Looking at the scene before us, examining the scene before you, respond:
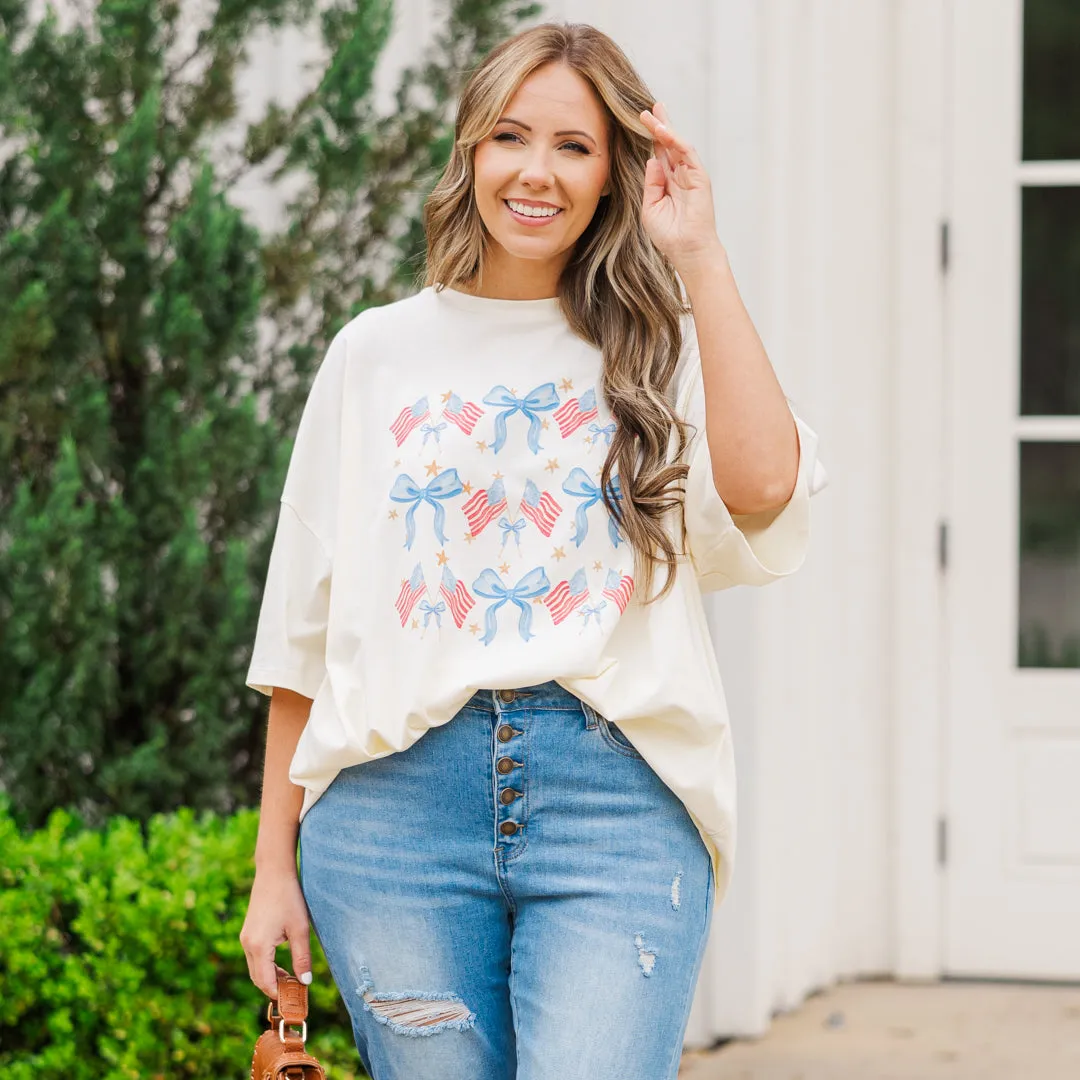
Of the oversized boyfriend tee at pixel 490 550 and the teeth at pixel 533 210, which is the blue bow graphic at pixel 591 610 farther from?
the teeth at pixel 533 210

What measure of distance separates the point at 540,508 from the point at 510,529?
39mm

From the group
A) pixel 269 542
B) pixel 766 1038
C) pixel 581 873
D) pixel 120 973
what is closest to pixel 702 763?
pixel 581 873

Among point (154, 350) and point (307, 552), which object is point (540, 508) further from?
point (154, 350)

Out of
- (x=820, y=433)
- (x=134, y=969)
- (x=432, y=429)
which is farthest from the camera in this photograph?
(x=820, y=433)

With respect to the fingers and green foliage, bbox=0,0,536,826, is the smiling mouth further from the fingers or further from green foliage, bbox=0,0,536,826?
green foliage, bbox=0,0,536,826

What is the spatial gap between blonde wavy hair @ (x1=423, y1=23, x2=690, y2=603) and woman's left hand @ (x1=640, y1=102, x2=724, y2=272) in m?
0.06

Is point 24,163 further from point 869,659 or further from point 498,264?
point 869,659

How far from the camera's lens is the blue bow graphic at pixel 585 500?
59.4 inches

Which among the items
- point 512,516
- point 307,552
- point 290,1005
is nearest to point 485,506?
point 512,516

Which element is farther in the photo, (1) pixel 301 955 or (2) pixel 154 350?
(2) pixel 154 350

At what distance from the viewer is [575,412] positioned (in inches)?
61.1

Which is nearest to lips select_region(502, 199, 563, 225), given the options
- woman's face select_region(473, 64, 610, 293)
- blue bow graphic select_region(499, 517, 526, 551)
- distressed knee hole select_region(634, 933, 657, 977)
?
woman's face select_region(473, 64, 610, 293)

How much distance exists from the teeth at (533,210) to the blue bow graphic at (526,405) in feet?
0.62

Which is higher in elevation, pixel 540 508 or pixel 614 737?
pixel 540 508
